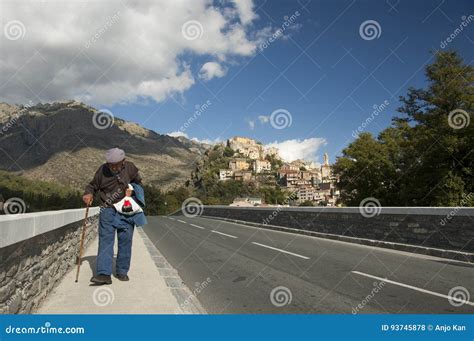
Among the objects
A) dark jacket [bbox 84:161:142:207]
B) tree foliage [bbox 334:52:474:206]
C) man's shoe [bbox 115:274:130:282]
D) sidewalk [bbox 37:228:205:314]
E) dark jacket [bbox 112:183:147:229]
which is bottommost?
sidewalk [bbox 37:228:205:314]

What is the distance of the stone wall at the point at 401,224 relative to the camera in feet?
30.8

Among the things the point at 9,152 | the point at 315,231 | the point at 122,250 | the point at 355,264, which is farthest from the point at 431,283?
the point at 9,152

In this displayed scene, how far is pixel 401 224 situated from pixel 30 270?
9881mm

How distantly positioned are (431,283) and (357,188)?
43.2m

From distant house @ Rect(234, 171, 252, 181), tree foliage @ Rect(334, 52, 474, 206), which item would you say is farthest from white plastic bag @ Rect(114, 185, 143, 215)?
distant house @ Rect(234, 171, 252, 181)

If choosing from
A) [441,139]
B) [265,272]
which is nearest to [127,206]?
[265,272]

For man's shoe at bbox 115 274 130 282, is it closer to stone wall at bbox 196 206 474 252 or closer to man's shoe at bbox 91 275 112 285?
man's shoe at bbox 91 275 112 285

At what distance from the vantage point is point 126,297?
17.4 ft

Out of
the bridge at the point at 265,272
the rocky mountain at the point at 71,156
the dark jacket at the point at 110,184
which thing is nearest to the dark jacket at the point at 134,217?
the dark jacket at the point at 110,184

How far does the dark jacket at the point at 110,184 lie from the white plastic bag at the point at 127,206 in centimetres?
8

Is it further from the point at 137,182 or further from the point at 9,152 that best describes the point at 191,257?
the point at 9,152

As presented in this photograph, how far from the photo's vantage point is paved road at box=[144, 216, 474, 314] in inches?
212

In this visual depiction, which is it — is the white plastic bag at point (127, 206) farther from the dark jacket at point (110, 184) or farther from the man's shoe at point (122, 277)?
the man's shoe at point (122, 277)

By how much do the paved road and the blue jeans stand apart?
1.23 m
